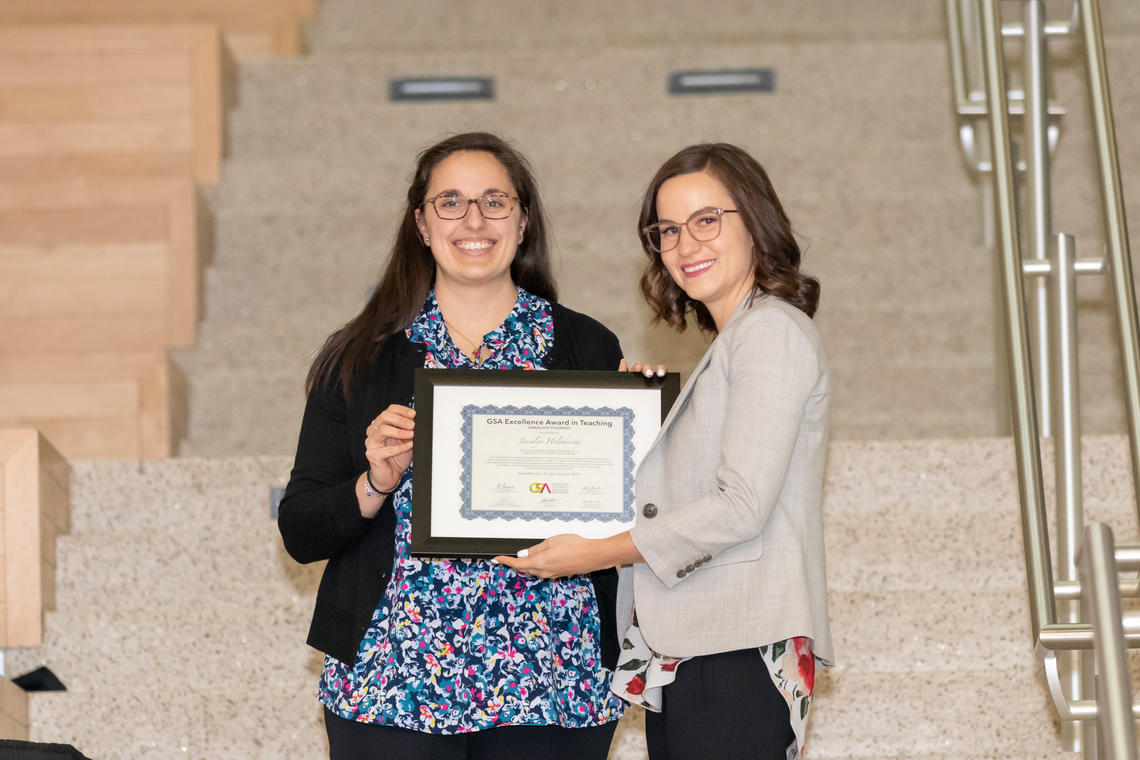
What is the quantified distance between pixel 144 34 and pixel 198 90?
27cm

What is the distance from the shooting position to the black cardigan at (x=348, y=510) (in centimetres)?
190

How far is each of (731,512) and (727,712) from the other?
0.24 meters

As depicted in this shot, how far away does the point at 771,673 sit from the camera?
5.54 ft

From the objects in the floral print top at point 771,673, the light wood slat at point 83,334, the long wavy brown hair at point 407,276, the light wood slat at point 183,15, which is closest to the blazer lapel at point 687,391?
the floral print top at point 771,673

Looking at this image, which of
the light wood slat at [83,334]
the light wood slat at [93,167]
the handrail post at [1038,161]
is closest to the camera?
the handrail post at [1038,161]

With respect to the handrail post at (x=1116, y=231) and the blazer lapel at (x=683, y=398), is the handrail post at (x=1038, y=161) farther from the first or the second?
the blazer lapel at (x=683, y=398)

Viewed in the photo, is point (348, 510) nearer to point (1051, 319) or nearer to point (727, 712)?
point (727, 712)

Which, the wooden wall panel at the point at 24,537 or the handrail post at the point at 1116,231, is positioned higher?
the handrail post at the point at 1116,231

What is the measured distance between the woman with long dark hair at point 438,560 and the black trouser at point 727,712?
0.22 metres

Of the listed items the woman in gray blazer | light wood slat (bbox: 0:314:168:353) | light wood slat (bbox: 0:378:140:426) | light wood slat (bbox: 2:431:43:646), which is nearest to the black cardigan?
the woman in gray blazer

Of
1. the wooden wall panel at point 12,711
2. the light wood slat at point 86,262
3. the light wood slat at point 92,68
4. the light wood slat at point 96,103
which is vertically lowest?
the wooden wall panel at point 12,711

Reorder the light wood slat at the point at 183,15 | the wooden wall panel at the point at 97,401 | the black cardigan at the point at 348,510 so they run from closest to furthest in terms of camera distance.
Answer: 1. the black cardigan at the point at 348,510
2. the wooden wall panel at the point at 97,401
3. the light wood slat at the point at 183,15

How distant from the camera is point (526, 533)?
6.09ft

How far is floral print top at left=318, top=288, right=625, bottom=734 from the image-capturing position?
183 cm
